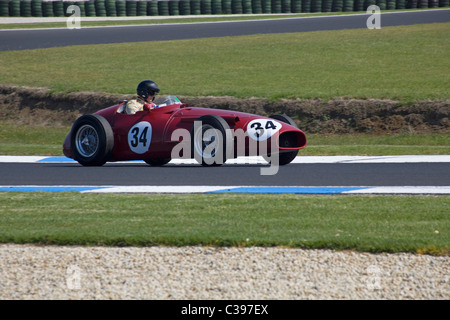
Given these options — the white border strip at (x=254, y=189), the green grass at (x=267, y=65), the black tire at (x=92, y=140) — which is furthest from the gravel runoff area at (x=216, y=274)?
the green grass at (x=267, y=65)

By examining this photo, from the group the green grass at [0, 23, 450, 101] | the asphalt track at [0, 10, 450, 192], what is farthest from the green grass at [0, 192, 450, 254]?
the green grass at [0, 23, 450, 101]

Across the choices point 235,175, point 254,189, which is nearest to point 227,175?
point 235,175

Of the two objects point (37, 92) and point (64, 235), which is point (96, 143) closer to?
point (64, 235)

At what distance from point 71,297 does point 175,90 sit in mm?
15100

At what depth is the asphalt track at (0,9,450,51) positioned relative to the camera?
2942 centimetres

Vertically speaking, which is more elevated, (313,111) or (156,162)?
(156,162)

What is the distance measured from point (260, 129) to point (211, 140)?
2.67 ft

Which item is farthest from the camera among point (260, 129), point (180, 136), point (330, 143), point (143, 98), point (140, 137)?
point (330, 143)

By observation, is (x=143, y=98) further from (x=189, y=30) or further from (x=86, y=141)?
(x=189, y=30)

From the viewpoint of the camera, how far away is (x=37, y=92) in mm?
20609

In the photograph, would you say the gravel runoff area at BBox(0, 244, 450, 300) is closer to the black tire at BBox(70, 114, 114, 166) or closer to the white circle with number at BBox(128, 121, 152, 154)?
the white circle with number at BBox(128, 121, 152, 154)

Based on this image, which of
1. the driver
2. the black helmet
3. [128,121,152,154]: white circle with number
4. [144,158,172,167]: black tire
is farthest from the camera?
[144,158,172,167]: black tire

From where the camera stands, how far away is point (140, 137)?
453 inches

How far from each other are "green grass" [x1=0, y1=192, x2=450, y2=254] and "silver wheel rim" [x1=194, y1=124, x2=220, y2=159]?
210 centimetres
